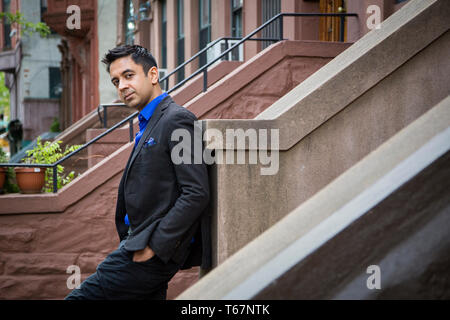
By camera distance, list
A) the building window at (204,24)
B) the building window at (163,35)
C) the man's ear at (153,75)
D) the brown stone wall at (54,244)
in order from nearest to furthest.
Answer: the man's ear at (153,75) → the brown stone wall at (54,244) → the building window at (204,24) → the building window at (163,35)

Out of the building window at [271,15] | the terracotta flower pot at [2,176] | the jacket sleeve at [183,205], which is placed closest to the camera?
the jacket sleeve at [183,205]

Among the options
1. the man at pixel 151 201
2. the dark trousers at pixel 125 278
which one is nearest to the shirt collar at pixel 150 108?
the man at pixel 151 201

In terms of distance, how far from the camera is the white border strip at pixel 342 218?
7.34 ft

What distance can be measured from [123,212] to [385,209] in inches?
65.7

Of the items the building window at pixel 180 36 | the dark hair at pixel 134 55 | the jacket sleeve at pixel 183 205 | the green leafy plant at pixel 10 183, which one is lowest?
the green leafy plant at pixel 10 183

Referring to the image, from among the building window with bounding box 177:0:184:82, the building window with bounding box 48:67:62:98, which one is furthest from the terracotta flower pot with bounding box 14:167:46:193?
the building window with bounding box 48:67:62:98

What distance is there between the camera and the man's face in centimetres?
327

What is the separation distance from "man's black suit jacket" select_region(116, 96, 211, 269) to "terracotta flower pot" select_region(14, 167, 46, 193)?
4.40 metres

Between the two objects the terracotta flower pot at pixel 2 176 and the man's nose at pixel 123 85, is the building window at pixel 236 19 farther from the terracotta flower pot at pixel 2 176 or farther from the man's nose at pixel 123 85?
the man's nose at pixel 123 85

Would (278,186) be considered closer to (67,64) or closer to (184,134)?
(184,134)

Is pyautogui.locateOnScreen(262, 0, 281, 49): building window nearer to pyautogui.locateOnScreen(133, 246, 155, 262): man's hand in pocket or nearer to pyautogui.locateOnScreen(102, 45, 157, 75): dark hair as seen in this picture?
pyautogui.locateOnScreen(102, 45, 157, 75): dark hair

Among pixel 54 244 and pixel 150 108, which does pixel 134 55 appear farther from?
pixel 54 244

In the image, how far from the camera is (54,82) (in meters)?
32.5

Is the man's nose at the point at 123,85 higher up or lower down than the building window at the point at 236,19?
lower down
